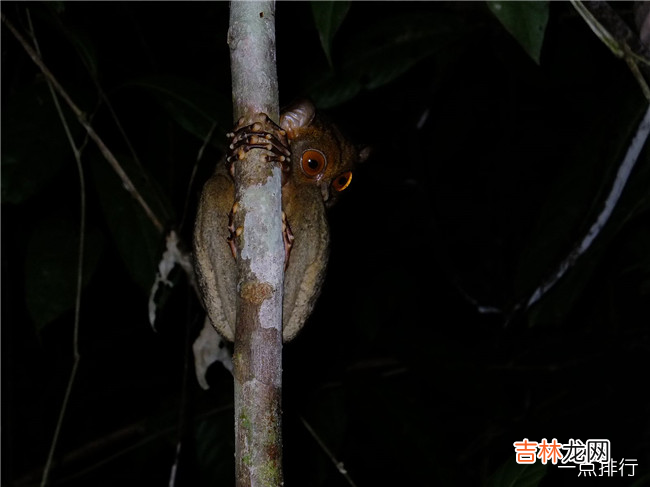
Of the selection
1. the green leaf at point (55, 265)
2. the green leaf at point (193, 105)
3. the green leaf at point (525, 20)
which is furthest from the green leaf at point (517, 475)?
the green leaf at point (55, 265)

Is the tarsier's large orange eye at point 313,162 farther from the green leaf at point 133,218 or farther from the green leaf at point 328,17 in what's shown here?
the green leaf at point 133,218

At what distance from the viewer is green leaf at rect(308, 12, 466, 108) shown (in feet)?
10.9

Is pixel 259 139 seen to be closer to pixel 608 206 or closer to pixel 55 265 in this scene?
pixel 608 206

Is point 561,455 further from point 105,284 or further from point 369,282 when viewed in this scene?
point 105,284

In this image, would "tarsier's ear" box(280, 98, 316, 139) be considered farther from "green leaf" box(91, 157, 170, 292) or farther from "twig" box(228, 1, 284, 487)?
"green leaf" box(91, 157, 170, 292)

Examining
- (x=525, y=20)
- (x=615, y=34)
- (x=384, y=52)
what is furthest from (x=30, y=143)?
(x=615, y=34)

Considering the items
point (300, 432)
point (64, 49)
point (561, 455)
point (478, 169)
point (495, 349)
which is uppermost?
point (478, 169)

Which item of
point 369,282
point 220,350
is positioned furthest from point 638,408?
point 220,350

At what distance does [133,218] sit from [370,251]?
7.54 feet

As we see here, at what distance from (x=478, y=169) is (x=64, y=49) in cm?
337

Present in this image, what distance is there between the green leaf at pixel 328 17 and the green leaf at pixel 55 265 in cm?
134

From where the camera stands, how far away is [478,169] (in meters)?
5.79

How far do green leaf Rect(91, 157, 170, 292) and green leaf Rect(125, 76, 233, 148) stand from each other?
0.94ft

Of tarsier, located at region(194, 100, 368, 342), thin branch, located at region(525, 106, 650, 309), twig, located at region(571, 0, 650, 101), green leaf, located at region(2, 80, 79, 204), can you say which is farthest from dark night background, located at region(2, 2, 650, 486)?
twig, located at region(571, 0, 650, 101)
